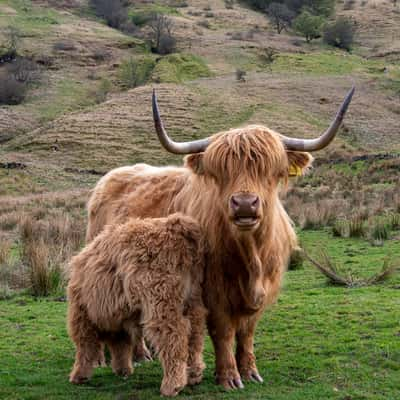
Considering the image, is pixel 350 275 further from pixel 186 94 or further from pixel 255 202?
pixel 186 94

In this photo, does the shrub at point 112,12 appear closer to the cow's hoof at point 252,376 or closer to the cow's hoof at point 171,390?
the cow's hoof at point 252,376

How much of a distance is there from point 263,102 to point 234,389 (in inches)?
1657

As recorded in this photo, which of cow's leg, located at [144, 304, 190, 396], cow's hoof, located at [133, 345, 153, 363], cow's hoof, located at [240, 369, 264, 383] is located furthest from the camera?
cow's hoof, located at [133, 345, 153, 363]

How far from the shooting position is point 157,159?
120ft

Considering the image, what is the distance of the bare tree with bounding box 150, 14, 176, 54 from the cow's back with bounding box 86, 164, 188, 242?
59.4m

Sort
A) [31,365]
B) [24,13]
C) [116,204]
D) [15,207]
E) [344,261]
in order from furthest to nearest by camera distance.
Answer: [24,13] < [15,207] < [344,261] < [116,204] < [31,365]

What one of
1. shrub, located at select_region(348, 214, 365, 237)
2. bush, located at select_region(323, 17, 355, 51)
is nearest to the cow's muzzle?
shrub, located at select_region(348, 214, 365, 237)

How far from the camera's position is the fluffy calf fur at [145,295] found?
183 inches

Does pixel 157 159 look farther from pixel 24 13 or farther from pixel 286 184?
pixel 24 13

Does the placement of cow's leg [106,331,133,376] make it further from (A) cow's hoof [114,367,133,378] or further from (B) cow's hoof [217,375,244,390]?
(B) cow's hoof [217,375,244,390]

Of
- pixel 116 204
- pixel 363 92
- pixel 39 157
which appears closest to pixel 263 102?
pixel 363 92

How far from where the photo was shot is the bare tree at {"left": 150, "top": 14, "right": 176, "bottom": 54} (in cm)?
6506

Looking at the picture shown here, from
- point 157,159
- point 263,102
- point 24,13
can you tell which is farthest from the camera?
point 24,13

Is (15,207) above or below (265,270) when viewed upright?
below
